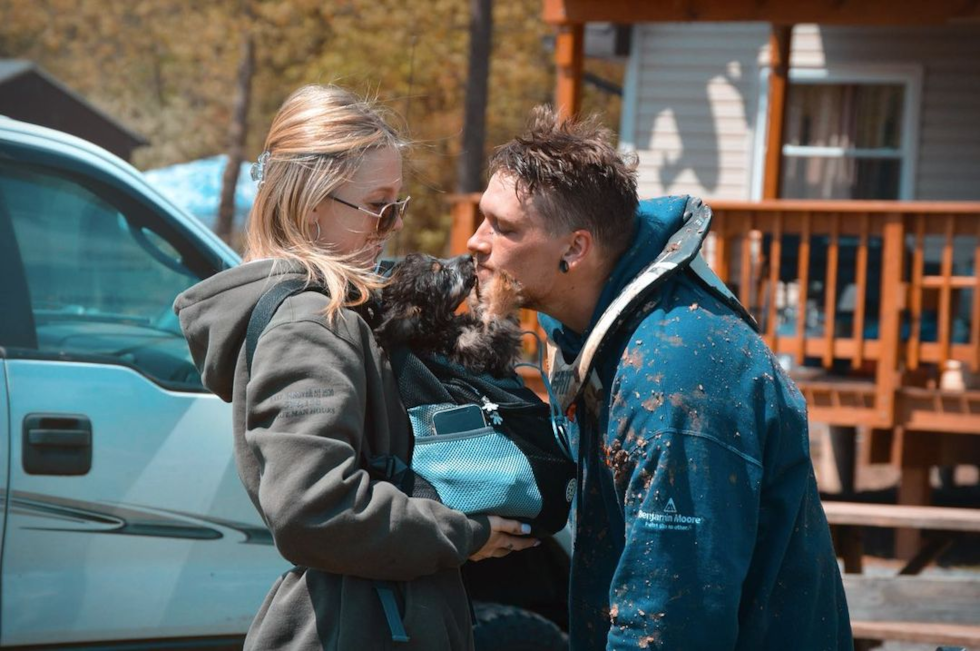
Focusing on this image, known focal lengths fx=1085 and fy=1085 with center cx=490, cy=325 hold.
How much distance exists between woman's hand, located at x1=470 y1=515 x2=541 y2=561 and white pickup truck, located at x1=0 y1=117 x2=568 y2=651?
1.24 metres

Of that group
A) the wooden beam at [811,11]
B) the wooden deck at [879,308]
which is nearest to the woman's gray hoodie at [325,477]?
the wooden deck at [879,308]

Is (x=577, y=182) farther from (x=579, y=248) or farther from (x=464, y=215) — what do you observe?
(x=464, y=215)

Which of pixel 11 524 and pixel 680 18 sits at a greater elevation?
pixel 680 18

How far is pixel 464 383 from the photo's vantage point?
2094mm

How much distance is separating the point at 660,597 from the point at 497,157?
0.86 m

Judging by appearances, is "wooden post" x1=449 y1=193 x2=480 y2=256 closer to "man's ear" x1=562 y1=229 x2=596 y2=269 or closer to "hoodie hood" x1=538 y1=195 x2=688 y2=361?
"hoodie hood" x1=538 y1=195 x2=688 y2=361

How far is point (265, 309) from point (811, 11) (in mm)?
8138

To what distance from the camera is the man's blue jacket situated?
1.78 m

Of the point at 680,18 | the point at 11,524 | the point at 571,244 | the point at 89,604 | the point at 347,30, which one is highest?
the point at 347,30

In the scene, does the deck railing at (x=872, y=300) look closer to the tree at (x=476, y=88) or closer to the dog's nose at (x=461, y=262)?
the dog's nose at (x=461, y=262)

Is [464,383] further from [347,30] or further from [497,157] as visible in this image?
[347,30]

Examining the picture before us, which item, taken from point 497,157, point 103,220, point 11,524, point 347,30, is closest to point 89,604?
point 11,524

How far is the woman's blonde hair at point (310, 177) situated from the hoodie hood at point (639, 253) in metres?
0.39

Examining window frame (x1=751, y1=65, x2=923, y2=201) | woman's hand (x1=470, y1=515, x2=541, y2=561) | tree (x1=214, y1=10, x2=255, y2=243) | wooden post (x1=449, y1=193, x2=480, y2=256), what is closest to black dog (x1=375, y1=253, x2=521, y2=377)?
woman's hand (x1=470, y1=515, x2=541, y2=561)
